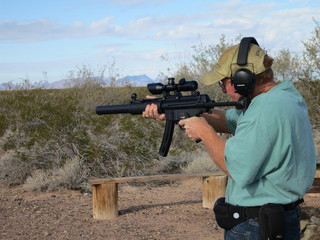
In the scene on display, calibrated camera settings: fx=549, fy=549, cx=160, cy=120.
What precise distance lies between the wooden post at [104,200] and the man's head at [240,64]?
417 cm

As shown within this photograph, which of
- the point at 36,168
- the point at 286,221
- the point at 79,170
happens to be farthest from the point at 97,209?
the point at 286,221

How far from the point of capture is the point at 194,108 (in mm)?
3027

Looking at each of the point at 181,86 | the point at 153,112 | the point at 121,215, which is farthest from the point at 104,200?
the point at 181,86

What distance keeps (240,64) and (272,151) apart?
45 cm

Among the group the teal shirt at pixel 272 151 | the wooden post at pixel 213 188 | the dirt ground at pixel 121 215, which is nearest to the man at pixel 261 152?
the teal shirt at pixel 272 151

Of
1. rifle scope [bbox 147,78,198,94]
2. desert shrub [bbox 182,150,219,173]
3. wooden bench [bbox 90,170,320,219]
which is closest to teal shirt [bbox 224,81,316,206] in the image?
rifle scope [bbox 147,78,198,94]

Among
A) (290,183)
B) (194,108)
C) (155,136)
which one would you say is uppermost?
(194,108)

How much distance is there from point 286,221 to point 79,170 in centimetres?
657

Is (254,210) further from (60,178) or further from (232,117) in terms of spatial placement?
(60,178)

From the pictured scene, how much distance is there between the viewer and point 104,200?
6.74 metres

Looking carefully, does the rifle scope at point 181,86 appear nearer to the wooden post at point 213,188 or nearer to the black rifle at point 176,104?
the black rifle at point 176,104

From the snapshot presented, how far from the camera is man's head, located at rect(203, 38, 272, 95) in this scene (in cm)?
259

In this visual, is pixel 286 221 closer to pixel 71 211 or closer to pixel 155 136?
pixel 71 211

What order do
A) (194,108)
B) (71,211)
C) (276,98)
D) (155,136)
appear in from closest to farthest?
(276,98) < (194,108) < (71,211) < (155,136)
